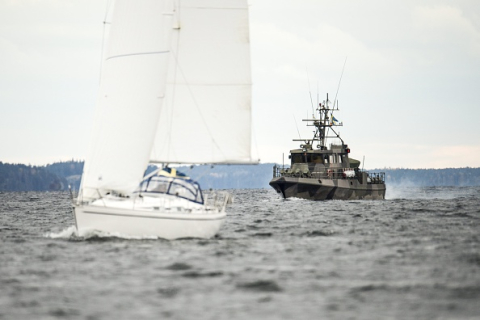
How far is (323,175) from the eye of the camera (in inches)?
2783

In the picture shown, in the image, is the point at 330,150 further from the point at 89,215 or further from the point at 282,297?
the point at 282,297

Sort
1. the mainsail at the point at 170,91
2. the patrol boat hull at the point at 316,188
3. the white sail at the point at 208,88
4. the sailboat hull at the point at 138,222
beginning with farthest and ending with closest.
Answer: the patrol boat hull at the point at 316,188 < the white sail at the point at 208,88 < the mainsail at the point at 170,91 < the sailboat hull at the point at 138,222

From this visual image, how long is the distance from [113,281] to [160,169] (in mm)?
10551

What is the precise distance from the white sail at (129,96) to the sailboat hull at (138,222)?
1416 mm

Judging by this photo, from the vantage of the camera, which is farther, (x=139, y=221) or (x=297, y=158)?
(x=297, y=158)

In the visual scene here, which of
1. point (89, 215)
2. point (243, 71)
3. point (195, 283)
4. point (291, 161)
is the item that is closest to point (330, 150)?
point (291, 161)

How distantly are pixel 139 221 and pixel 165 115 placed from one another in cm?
552

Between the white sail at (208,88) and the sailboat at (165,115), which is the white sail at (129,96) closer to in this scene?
the sailboat at (165,115)

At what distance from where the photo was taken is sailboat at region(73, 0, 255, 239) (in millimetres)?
26047

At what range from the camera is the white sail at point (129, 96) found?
26938mm

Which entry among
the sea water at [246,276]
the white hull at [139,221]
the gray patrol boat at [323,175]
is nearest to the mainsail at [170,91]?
the white hull at [139,221]

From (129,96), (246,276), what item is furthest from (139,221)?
(246,276)

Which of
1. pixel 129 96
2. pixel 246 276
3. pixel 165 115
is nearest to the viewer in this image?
pixel 246 276

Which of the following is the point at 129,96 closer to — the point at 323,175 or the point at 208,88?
the point at 208,88
